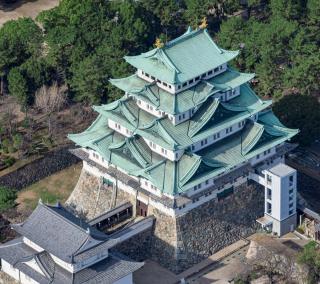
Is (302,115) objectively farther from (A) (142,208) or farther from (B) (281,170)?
(A) (142,208)

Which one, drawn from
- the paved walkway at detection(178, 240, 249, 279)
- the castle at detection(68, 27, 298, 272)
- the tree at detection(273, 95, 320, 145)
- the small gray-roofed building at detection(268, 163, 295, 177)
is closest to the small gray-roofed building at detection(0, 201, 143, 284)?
the castle at detection(68, 27, 298, 272)

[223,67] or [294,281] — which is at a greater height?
[223,67]

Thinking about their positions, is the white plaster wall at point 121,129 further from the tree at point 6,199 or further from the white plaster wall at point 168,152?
the tree at point 6,199

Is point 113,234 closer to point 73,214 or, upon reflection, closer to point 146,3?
point 73,214

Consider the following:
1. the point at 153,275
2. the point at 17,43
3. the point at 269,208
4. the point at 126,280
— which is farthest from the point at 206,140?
the point at 17,43

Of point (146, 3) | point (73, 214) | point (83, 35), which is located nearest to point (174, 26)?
point (146, 3)

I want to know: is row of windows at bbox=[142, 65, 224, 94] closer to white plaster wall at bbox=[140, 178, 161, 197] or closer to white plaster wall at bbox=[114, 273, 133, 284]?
white plaster wall at bbox=[140, 178, 161, 197]
